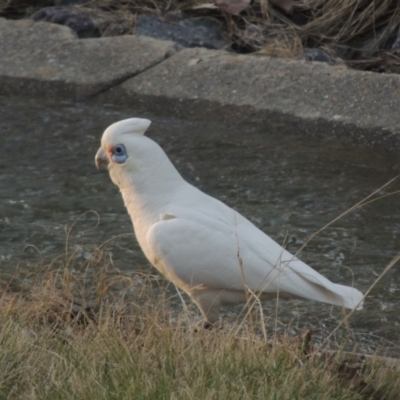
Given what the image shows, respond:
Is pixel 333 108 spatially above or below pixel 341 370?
below

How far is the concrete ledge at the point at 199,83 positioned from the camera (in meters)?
5.76

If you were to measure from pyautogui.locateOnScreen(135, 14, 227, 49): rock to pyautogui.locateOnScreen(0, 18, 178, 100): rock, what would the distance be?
0.99ft

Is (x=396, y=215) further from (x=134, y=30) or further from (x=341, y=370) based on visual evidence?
(x=134, y=30)

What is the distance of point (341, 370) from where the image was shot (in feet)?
9.39

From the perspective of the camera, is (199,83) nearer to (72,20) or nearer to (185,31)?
(185,31)

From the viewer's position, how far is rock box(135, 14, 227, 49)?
700 cm

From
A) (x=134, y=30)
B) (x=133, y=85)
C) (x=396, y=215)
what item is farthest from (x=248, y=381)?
(x=134, y=30)

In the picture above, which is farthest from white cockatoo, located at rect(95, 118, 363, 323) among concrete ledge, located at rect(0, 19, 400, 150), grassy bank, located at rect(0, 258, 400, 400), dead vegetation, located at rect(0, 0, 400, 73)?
dead vegetation, located at rect(0, 0, 400, 73)

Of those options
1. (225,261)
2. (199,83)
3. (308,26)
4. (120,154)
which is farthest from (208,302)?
(308,26)

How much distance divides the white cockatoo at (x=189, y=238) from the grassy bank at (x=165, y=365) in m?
0.33

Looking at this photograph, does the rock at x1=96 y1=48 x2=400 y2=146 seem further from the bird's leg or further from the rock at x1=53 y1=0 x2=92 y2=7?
the bird's leg

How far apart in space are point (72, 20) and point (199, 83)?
1507 millimetres

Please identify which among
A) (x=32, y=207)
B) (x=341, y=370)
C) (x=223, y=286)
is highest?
(x=341, y=370)

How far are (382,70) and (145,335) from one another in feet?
13.1
